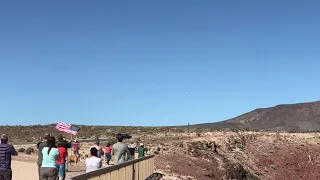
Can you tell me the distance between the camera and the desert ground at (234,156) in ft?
119

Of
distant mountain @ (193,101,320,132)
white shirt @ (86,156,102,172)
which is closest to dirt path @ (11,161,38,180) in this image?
white shirt @ (86,156,102,172)

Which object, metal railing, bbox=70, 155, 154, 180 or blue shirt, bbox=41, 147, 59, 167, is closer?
metal railing, bbox=70, 155, 154, 180

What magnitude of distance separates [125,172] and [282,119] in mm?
143943

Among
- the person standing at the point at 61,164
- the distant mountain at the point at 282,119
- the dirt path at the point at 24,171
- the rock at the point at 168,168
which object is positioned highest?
the distant mountain at the point at 282,119

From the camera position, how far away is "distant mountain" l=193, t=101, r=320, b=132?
457 feet

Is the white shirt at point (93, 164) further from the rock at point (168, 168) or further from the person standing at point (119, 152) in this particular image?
the rock at point (168, 168)

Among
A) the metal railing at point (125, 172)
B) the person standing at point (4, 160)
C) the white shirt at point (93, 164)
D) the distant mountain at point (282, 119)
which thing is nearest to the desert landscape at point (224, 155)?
the metal railing at point (125, 172)

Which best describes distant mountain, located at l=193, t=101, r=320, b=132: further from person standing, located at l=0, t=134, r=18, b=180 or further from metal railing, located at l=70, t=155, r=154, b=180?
person standing, located at l=0, t=134, r=18, b=180

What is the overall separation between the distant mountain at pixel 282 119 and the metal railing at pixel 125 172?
114 metres

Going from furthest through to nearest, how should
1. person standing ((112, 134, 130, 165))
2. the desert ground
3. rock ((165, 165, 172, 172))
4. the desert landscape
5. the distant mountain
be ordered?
the distant mountain → the desert ground → the desert landscape → rock ((165, 165, 172, 172)) → person standing ((112, 134, 130, 165))

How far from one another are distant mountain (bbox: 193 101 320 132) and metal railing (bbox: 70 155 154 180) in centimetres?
11425

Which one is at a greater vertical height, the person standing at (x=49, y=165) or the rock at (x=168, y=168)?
the person standing at (x=49, y=165)

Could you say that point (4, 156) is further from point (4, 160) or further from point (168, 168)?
point (168, 168)

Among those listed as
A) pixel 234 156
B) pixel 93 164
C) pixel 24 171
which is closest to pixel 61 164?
pixel 93 164
